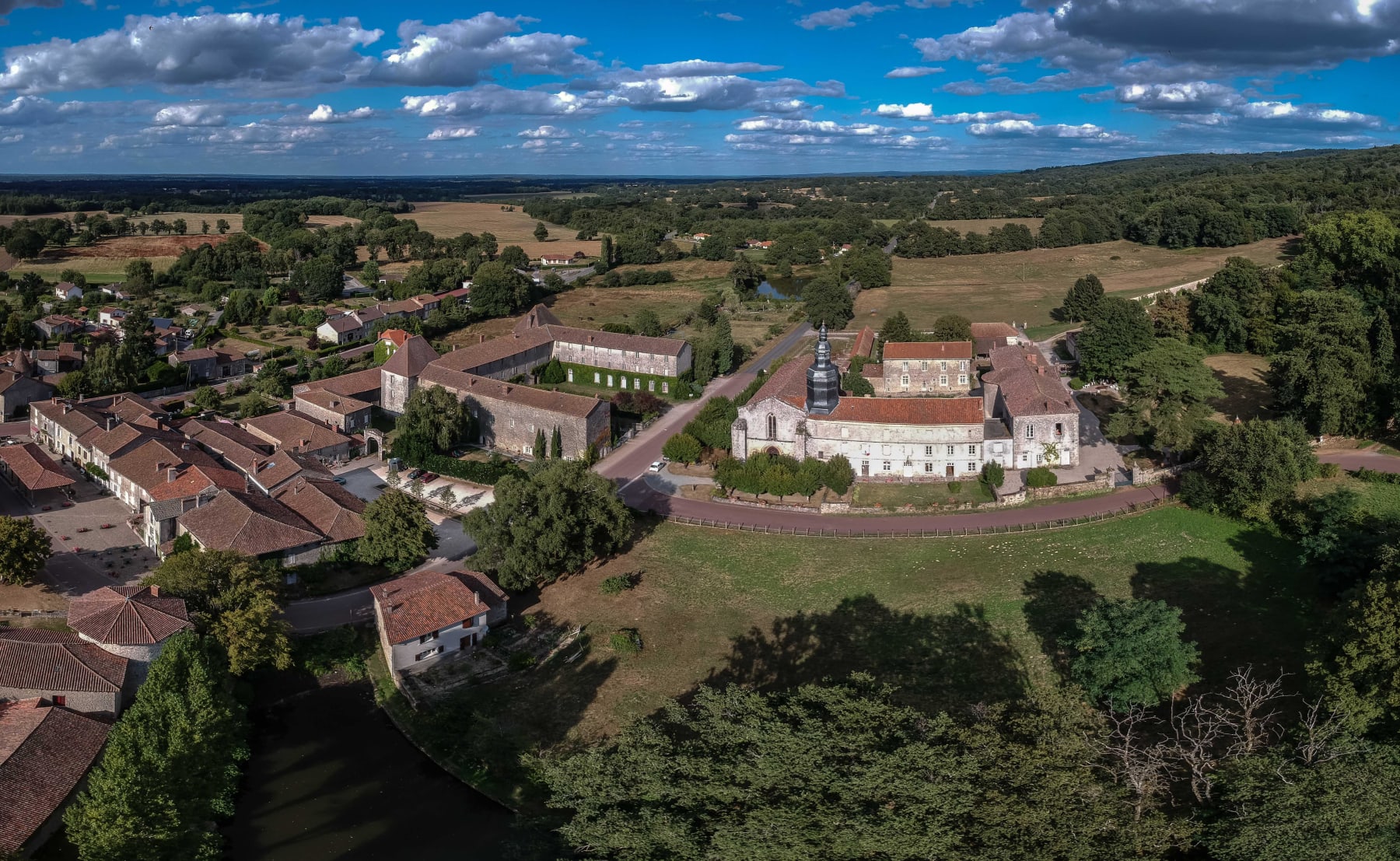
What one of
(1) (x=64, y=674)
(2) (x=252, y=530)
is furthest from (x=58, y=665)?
(2) (x=252, y=530)

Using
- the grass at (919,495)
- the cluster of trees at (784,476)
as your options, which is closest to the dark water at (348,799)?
the cluster of trees at (784,476)

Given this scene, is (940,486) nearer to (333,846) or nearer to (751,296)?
(333,846)

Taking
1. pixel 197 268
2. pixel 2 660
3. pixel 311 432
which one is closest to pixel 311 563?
pixel 2 660

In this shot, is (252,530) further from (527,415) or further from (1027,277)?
(1027,277)

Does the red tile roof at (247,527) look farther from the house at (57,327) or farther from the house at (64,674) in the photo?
the house at (57,327)

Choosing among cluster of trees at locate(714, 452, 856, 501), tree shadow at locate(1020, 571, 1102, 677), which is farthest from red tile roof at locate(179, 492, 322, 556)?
tree shadow at locate(1020, 571, 1102, 677)
